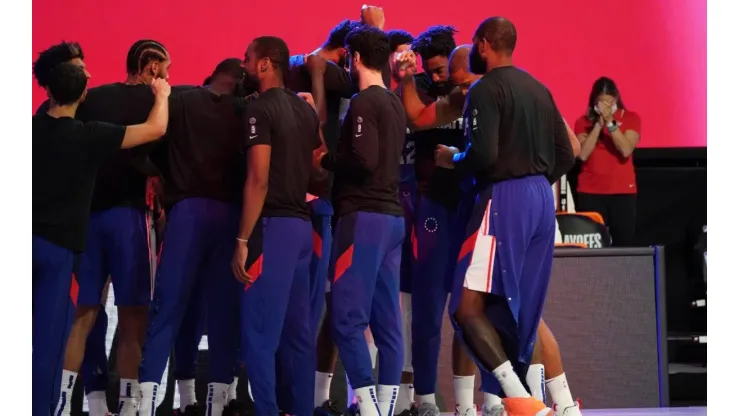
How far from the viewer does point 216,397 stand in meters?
4.62

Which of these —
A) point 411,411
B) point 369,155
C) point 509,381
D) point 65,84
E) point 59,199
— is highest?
point 65,84

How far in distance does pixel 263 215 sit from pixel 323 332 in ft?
3.35

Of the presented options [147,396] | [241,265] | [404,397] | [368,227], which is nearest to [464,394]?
[404,397]

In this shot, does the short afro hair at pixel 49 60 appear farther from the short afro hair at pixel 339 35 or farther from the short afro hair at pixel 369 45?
the short afro hair at pixel 339 35

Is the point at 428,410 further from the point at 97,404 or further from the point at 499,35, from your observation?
the point at 499,35

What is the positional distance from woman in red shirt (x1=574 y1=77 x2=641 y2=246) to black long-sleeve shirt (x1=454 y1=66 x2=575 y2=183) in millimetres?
3134

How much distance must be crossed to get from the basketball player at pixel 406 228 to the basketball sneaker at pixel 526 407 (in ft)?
3.03

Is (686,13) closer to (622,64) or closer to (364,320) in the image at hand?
(622,64)

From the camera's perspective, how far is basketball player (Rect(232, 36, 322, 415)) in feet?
13.9

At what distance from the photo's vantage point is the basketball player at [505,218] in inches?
169

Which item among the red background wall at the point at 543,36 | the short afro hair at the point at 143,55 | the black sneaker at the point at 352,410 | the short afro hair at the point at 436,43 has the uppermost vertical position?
the red background wall at the point at 543,36

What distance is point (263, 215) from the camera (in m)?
4.33

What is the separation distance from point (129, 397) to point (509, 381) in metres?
1.70

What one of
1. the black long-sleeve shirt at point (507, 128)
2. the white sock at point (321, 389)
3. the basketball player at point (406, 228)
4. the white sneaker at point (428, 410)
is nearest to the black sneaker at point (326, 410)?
the white sock at point (321, 389)
